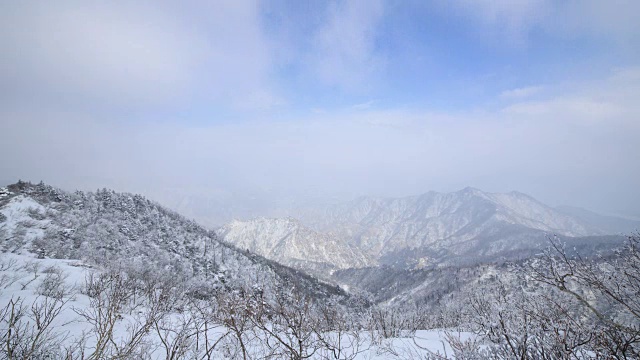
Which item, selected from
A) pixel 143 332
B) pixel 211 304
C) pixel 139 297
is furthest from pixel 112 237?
pixel 143 332

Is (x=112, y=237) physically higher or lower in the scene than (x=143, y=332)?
higher

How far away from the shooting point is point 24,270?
17.9 metres

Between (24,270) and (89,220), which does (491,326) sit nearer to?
(24,270)

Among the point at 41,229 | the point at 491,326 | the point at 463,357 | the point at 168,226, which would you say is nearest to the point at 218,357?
the point at 463,357

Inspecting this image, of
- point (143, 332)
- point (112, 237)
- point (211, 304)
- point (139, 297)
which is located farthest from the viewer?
point (112, 237)

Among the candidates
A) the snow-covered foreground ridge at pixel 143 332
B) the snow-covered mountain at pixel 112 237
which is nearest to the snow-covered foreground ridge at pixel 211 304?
the snow-covered foreground ridge at pixel 143 332

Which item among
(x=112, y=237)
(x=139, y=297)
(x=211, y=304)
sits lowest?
(x=211, y=304)

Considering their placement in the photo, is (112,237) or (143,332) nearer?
(143,332)

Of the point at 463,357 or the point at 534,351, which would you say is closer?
the point at 534,351

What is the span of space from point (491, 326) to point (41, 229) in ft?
233

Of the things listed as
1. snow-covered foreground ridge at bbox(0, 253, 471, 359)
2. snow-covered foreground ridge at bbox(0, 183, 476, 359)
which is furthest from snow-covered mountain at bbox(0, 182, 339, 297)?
snow-covered foreground ridge at bbox(0, 253, 471, 359)

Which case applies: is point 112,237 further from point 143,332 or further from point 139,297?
point 143,332

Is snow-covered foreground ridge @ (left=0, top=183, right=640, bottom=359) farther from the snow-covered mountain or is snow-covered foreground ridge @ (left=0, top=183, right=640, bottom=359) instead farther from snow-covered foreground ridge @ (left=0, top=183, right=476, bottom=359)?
the snow-covered mountain

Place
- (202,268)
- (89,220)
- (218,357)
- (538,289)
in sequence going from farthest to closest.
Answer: (202,268), (89,220), (218,357), (538,289)
